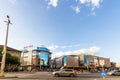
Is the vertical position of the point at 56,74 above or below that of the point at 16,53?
below

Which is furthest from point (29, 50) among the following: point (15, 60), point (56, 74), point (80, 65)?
point (56, 74)

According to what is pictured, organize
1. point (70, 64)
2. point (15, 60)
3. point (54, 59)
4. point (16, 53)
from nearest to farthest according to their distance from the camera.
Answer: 1. point (15, 60)
2. point (16, 53)
3. point (70, 64)
4. point (54, 59)

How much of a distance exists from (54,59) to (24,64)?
28.9 m

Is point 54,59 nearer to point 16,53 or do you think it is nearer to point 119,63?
point 16,53

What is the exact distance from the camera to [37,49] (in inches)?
5438

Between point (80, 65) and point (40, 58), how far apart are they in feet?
98.9

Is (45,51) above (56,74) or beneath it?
above

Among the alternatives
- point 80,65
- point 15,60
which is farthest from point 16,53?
point 80,65

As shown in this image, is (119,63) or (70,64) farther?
(119,63)

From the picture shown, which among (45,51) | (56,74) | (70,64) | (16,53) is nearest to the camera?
(56,74)

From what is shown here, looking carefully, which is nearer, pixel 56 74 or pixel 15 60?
pixel 56 74

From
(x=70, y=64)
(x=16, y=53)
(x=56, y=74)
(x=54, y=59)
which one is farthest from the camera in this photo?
(x=54, y=59)

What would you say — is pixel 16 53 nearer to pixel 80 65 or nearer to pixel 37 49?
pixel 37 49

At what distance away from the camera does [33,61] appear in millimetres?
138375
